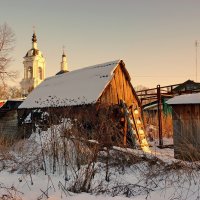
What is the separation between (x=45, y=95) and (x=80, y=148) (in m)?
11.5

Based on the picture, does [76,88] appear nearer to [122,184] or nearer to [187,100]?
[187,100]

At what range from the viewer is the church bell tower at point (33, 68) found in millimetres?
61531

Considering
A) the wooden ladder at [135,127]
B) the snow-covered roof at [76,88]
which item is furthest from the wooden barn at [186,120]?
the snow-covered roof at [76,88]

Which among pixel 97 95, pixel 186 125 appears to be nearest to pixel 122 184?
pixel 186 125

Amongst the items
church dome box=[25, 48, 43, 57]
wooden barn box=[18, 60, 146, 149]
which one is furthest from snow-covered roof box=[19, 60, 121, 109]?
church dome box=[25, 48, 43, 57]

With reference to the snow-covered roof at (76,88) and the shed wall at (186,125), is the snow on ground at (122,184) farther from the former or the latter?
the snow-covered roof at (76,88)

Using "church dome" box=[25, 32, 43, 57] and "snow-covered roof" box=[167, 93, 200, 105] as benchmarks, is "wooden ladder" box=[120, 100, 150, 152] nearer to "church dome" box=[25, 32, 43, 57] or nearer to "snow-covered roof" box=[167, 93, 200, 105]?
"snow-covered roof" box=[167, 93, 200, 105]

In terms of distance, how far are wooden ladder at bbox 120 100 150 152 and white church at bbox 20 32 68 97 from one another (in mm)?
46697

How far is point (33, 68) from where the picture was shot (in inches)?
2441

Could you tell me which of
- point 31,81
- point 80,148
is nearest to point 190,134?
point 80,148

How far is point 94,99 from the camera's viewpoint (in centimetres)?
1430

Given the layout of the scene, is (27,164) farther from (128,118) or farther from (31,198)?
(128,118)

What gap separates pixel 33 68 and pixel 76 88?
46.8m

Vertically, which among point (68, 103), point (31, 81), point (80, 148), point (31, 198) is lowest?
point (31, 198)
